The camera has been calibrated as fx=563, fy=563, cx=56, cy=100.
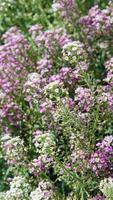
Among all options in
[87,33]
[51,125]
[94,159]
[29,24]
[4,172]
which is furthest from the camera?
[29,24]

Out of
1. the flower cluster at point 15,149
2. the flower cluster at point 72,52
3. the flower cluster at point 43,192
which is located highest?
the flower cluster at point 72,52

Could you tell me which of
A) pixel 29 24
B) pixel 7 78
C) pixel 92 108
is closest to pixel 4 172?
pixel 7 78

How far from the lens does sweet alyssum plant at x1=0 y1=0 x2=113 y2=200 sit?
4.72 m

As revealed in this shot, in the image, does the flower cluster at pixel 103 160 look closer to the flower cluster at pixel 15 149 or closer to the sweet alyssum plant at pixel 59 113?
the sweet alyssum plant at pixel 59 113

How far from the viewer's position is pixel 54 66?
5926mm

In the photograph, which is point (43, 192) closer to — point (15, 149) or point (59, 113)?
point (15, 149)

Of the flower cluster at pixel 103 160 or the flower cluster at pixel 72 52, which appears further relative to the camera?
the flower cluster at pixel 72 52

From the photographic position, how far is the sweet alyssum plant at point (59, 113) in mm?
4723

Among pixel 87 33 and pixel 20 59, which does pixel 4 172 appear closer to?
pixel 20 59

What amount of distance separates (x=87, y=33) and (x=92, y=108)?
65.5 inches

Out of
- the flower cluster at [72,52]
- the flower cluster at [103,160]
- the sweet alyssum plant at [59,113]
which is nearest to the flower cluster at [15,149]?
the sweet alyssum plant at [59,113]

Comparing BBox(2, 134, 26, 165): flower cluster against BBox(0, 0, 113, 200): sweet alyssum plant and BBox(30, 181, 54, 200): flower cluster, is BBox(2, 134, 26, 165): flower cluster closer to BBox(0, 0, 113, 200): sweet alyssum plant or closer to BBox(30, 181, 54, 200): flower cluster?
BBox(0, 0, 113, 200): sweet alyssum plant

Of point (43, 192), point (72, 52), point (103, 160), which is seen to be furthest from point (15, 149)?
point (72, 52)

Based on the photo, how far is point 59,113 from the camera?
4605mm
